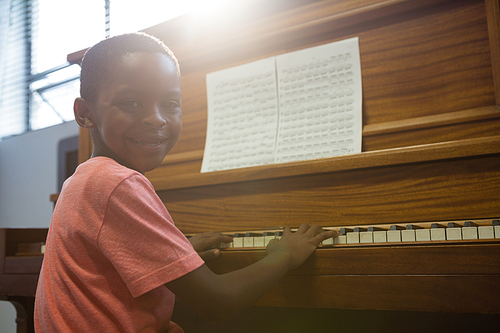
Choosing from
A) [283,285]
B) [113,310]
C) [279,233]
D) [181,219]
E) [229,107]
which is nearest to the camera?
[113,310]

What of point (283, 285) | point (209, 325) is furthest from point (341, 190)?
point (209, 325)

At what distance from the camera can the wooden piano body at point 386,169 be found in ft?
2.82

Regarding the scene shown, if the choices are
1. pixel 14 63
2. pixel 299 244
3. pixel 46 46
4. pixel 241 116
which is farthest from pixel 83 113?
pixel 14 63

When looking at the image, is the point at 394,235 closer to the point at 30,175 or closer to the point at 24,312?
the point at 24,312

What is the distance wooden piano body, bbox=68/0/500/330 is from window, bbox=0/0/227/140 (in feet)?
7.45

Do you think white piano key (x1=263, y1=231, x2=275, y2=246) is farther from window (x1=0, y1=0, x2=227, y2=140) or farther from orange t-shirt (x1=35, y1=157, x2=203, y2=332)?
window (x1=0, y1=0, x2=227, y2=140)

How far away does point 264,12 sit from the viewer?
1517 millimetres

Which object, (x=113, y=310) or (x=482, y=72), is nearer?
(x=113, y=310)

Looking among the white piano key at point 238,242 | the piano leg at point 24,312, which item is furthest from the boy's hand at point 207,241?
the piano leg at point 24,312

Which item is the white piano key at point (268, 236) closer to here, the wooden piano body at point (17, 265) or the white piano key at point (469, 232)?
the white piano key at point (469, 232)

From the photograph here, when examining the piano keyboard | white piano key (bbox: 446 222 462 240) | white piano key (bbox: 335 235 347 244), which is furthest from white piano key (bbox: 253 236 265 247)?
white piano key (bbox: 446 222 462 240)

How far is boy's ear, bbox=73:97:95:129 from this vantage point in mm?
940

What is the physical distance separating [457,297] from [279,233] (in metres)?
0.47

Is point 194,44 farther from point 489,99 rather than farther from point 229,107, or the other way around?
point 489,99
